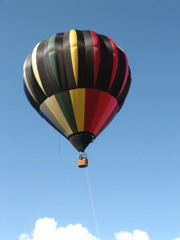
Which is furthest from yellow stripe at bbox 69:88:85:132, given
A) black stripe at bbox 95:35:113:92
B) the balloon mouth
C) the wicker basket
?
the wicker basket

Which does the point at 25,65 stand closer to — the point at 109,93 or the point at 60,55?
the point at 60,55

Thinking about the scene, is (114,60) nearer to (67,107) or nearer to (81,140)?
(67,107)

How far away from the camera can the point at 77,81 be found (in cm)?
1831

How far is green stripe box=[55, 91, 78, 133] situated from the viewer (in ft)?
60.7

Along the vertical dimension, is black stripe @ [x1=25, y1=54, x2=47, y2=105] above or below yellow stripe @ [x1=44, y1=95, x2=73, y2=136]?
above

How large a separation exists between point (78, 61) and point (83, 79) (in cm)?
90

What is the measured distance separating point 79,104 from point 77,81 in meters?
1.15

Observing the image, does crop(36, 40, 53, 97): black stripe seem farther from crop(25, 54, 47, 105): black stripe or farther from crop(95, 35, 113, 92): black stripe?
crop(95, 35, 113, 92): black stripe

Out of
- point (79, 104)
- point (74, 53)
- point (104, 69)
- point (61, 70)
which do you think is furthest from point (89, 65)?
point (79, 104)

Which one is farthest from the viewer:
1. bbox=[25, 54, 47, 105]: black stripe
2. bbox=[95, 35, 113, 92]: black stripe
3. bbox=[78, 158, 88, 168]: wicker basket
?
bbox=[25, 54, 47, 105]: black stripe

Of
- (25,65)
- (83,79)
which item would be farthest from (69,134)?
(25,65)

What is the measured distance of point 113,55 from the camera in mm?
19109

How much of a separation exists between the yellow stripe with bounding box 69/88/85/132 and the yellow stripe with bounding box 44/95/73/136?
0.62 m

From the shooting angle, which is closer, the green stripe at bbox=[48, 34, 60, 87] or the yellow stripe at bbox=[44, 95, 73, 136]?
the green stripe at bbox=[48, 34, 60, 87]
